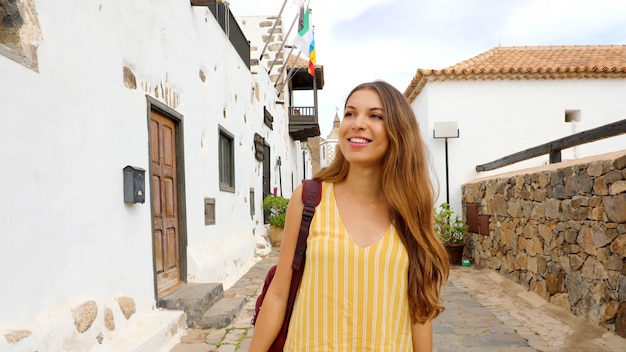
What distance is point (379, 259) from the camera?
1.35 metres

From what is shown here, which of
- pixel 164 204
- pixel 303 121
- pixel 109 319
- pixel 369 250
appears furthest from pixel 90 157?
pixel 303 121

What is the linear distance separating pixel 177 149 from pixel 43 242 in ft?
8.02

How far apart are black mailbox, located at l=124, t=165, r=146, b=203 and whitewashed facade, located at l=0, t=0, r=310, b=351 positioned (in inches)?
2.2

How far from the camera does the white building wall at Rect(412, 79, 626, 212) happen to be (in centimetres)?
845

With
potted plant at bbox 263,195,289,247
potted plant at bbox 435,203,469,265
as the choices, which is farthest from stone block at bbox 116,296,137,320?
potted plant at bbox 263,195,289,247

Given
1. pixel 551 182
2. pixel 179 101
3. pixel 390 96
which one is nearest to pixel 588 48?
pixel 551 182

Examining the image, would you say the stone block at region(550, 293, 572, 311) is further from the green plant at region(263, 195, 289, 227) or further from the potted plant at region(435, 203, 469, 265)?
the green plant at region(263, 195, 289, 227)

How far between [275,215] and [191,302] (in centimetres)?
560

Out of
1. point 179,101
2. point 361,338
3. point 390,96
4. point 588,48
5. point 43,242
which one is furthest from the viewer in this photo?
point 588,48

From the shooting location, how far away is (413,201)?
1.44 metres

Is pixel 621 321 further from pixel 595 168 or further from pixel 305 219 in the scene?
pixel 305 219

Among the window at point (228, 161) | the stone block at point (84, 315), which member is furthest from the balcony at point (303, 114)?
the stone block at point (84, 315)

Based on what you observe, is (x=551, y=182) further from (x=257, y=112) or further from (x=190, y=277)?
(x=257, y=112)

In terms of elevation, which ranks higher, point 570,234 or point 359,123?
point 359,123
